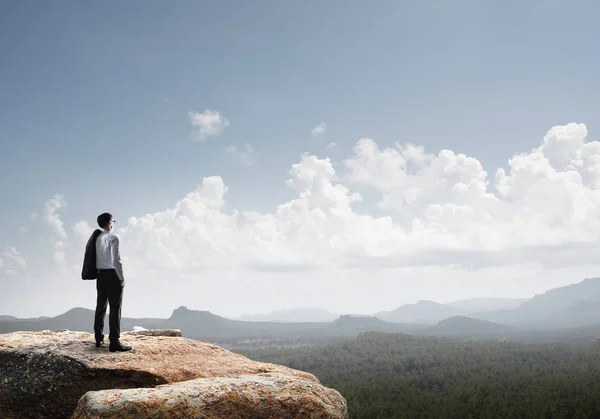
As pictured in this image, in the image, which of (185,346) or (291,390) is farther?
(185,346)

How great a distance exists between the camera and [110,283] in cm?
1162

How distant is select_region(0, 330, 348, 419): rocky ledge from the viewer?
27.6 ft

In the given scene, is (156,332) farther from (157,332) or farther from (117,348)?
(117,348)

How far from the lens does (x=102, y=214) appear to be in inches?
476

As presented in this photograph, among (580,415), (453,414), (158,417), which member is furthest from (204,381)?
(580,415)

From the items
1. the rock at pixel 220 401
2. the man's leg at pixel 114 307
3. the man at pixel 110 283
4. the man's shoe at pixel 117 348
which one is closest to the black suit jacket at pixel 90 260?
the man at pixel 110 283

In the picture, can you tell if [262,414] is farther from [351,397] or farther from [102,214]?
[351,397]

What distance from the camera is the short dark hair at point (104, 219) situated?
11961 mm

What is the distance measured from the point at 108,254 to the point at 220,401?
5595mm

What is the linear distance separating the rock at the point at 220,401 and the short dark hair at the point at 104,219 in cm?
508

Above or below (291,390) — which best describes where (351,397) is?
below

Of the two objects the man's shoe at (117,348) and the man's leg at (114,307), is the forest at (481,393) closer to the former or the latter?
the man's shoe at (117,348)

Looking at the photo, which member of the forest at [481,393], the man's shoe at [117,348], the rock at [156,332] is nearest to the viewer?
the man's shoe at [117,348]

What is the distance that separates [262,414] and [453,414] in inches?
4900
